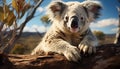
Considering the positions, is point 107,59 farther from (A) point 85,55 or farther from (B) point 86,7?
(B) point 86,7

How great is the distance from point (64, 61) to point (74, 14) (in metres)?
0.60

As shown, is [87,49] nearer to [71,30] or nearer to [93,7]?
[71,30]

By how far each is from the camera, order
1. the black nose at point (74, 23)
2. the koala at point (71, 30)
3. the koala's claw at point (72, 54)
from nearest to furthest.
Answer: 1. the koala's claw at point (72, 54)
2. the koala at point (71, 30)
3. the black nose at point (74, 23)

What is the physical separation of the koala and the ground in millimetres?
59

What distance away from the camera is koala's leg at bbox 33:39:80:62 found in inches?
115

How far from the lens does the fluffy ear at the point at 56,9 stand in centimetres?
379

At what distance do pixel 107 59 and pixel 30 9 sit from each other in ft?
6.14

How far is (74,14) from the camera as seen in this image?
3.33 meters

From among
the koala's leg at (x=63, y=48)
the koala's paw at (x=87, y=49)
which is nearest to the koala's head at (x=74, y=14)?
the koala's leg at (x=63, y=48)

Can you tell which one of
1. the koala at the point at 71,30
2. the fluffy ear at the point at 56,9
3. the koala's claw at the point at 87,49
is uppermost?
the fluffy ear at the point at 56,9

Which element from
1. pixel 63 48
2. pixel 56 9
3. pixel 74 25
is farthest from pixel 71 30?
pixel 56 9

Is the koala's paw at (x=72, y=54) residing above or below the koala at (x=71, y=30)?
below

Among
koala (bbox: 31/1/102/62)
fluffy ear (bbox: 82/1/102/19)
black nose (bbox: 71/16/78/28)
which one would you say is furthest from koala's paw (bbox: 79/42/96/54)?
fluffy ear (bbox: 82/1/102/19)

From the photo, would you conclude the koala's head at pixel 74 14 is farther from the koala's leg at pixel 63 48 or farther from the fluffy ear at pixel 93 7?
the koala's leg at pixel 63 48
